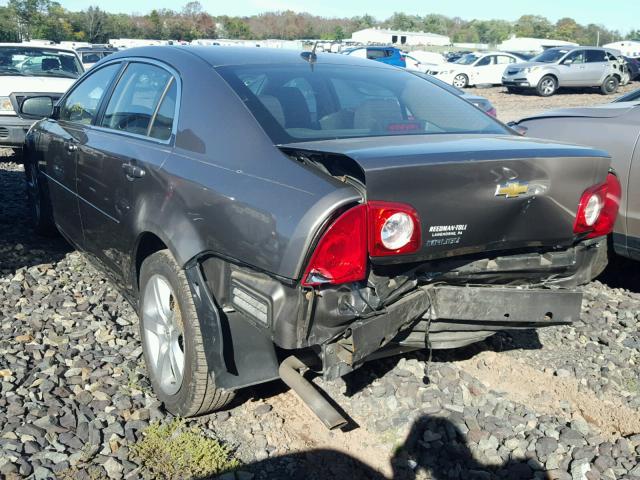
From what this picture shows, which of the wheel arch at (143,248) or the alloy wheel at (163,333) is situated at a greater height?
the wheel arch at (143,248)

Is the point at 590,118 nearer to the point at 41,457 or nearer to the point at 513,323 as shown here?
the point at 513,323

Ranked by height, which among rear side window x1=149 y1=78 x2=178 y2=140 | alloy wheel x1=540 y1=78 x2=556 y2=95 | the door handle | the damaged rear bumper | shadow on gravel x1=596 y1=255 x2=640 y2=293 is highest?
rear side window x1=149 y1=78 x2=178 y2=140

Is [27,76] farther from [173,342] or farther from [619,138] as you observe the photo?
[619,138]

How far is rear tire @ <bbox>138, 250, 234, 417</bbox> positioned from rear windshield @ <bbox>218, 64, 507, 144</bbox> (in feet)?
2.69

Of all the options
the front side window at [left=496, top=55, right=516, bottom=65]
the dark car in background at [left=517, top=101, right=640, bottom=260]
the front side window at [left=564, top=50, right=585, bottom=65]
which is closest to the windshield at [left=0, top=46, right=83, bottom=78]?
the dark car in background at [left=517, top=101, right=640, bottom=260]

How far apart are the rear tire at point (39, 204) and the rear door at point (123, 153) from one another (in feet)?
3.85

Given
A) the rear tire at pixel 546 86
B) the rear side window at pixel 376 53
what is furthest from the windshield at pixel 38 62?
the rear tire at pixel 546 86

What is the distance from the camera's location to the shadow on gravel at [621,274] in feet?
16.6

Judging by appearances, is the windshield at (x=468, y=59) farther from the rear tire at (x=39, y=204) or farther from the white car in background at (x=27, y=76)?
the rear tire at (x=39, y=204)

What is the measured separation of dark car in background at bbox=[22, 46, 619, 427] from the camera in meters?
2.44

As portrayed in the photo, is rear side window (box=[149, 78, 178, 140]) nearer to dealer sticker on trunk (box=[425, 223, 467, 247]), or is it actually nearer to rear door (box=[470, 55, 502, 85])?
dealer sticker on trunk (box=[425, 223, 467, 247])

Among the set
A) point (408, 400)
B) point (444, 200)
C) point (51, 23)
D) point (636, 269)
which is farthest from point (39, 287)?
point (51, 23)

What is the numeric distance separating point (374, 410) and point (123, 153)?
6.05 feet

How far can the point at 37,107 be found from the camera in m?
5.07
